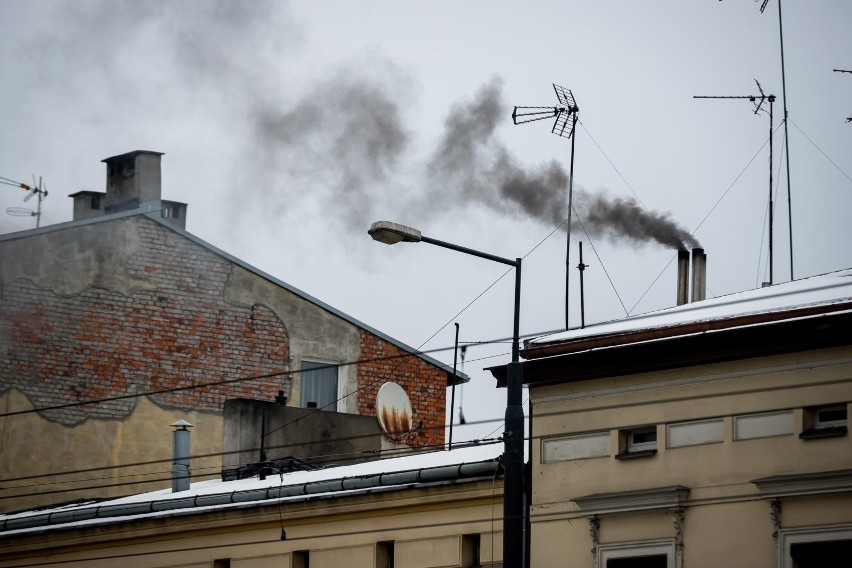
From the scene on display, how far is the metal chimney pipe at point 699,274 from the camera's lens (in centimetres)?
3144

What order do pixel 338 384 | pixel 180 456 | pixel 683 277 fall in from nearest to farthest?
1. pixel 683 277
2. pixel 180 456
3. pixel 338 384

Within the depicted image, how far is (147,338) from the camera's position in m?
38.1

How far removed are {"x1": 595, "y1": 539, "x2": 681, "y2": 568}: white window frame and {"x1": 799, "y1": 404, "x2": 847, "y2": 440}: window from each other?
2.36 m

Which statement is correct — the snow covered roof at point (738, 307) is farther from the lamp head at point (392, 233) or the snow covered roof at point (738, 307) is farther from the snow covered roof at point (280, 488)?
the lamp head at point (392, 233)

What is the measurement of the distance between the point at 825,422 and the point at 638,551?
10.1 ft

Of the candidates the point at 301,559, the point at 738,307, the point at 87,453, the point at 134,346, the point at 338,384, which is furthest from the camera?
the point at 338,384

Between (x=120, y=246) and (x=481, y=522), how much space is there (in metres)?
14.5

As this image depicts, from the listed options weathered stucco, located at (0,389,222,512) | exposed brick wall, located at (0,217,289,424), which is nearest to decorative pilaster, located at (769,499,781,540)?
weathered stucco, located at (0,389,222,512)

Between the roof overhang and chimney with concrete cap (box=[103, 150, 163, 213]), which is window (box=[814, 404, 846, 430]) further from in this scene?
chimney with concrete cap (box=[103, 150, 163, 213])

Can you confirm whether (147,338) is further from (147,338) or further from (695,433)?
(695,433)

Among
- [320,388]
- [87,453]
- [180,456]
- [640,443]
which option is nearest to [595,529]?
[640,443]

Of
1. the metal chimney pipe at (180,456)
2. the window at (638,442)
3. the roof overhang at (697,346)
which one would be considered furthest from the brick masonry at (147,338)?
the window at (638,442)

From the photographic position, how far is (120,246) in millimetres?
37781

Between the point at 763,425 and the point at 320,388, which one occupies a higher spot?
the point at 320,388
